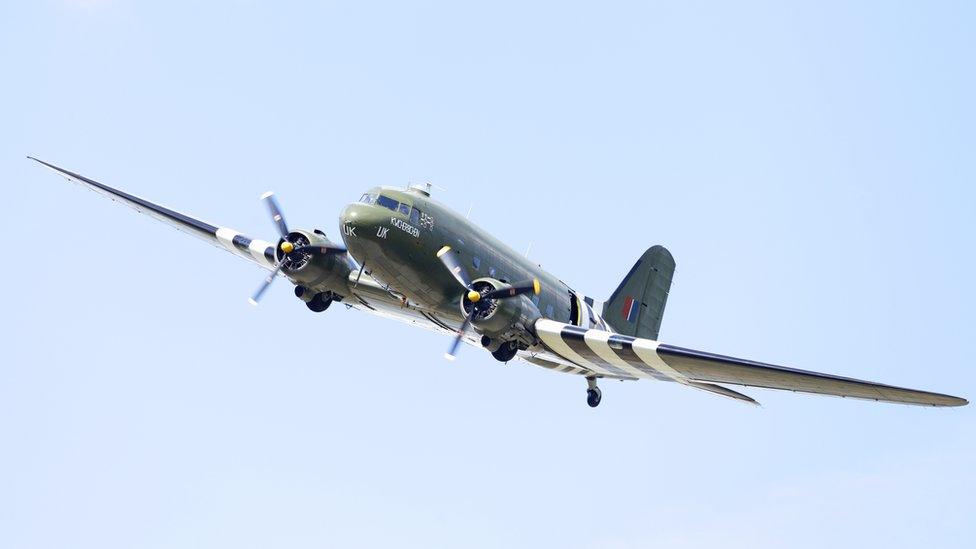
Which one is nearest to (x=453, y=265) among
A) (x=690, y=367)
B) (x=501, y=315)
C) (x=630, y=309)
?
(x=501, y=315)

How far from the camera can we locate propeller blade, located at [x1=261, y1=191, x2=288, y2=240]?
29.6m

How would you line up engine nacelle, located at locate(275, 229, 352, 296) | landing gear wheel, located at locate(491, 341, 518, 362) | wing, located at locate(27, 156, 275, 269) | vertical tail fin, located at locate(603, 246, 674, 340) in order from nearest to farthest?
landing gear wheel, located at locate(491, 341, 518, 362)
engine nacelle, located at locate(275, 229, 352, 296)
wing, located at locate(27, 156, 275, 269)
vertical tail fin, located at locate(603, 246, 674, 340)

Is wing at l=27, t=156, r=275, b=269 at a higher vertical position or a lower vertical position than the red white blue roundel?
lower

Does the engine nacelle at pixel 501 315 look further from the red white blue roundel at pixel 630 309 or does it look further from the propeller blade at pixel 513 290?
the red white blue roundel at pixel 630 309

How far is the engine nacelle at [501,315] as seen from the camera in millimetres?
26250

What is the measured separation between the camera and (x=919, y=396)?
22.1 metres

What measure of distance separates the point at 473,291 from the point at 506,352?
6.23ft

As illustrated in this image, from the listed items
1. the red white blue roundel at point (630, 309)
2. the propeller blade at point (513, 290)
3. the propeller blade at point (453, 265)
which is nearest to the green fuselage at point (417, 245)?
the propeller blade at point (453, 265)

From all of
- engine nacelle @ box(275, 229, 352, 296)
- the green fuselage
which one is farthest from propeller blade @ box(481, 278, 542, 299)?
engine nacelle @ box(275, 229, 352, 296)

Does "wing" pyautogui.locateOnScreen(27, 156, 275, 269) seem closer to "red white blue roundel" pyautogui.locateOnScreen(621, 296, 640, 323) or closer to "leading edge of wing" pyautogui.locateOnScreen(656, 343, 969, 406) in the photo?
"red white blue roundel" pyautogui.locateOnScreen(621, 296, 640, 323)

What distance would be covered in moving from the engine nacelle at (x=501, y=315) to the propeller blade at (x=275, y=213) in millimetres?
5956

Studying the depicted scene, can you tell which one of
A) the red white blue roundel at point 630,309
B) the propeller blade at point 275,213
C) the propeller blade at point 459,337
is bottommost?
the propeller blade at point 459,337

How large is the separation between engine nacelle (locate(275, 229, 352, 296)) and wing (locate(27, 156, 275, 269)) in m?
2.23

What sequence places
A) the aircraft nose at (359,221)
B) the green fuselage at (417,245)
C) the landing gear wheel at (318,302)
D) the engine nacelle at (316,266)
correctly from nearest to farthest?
1. the aircraft nose at (359,221)
2. the green fuselage at (417,245)
3. the engine nacelle at (316,266)
4. the landing gear wheel at (318,302)
